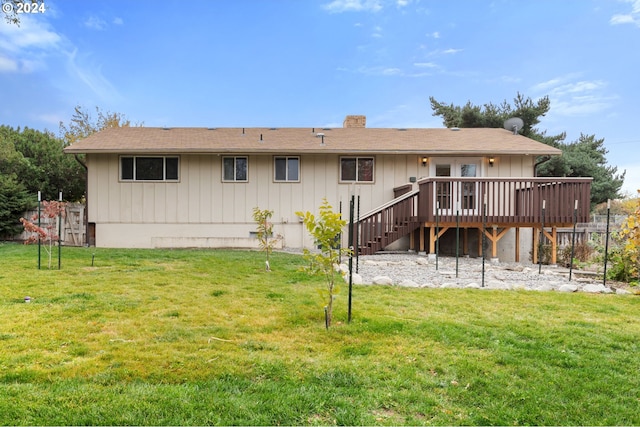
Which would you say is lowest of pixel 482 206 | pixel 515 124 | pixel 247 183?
pixel 482 206

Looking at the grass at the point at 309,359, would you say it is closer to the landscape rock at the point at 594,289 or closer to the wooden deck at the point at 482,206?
the landscape rock at the point at 594,289

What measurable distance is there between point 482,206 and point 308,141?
5803mm

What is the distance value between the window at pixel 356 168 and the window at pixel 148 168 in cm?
538

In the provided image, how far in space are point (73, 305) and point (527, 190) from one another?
1006 cm

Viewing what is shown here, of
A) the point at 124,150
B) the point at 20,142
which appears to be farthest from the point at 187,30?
the point at 20,142

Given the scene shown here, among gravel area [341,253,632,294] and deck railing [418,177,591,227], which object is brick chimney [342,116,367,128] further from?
gravel area [341,253,632,294]

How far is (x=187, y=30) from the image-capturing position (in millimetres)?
13422

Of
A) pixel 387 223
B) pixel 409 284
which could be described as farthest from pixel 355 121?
pixel 409 284

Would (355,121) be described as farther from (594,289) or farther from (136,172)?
(594,289)

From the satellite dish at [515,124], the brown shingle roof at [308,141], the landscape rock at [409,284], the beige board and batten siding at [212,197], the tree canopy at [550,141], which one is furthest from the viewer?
the tree canopy at [550,141]

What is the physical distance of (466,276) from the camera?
7289 millimetres

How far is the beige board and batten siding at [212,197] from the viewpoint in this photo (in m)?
11.7

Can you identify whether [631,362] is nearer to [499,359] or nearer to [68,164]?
[499,359]

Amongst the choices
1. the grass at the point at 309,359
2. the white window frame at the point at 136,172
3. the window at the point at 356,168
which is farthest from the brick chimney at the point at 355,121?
the grass at the point at 309,359
